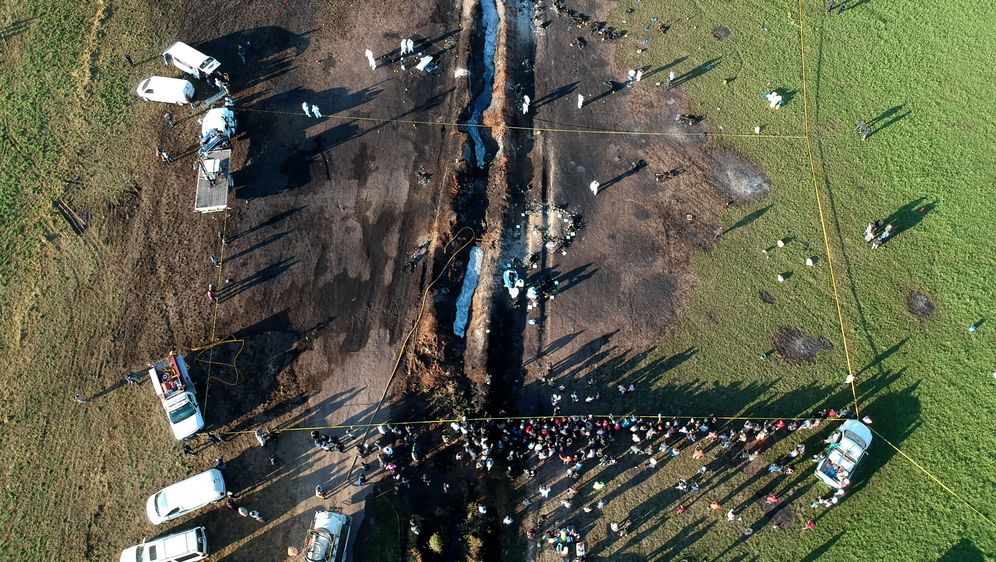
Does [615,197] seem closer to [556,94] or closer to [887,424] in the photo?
[556,94]

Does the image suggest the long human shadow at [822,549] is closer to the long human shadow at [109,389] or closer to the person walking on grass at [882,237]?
the person walking on grass at [882,237]

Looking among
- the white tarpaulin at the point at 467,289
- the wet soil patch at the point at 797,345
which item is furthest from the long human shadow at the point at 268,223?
the wet soil patch at the point at 797,345

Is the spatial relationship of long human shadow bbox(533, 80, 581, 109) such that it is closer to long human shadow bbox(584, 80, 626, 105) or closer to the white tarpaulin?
long human shadow bbox(584, 80, 626, 105)

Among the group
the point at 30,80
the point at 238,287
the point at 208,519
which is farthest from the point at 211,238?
Result: the point at 30,80

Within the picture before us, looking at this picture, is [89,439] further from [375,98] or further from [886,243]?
[886,243]

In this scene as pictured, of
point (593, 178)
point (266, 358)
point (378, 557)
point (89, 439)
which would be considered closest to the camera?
point (378, 557)
